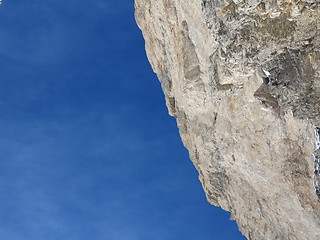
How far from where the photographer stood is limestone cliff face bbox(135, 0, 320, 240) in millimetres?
11812

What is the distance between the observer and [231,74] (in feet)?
49.5

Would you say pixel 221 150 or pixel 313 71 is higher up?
pixel 221 150

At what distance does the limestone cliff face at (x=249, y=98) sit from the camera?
11.8m

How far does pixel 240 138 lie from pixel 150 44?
29.2 ft

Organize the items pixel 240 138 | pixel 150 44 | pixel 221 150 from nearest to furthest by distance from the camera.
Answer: pixel 240 138, pixel 221 150, pixel 150 44

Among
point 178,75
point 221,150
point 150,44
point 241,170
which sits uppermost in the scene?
point 150,44

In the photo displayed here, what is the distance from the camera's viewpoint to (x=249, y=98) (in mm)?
16078

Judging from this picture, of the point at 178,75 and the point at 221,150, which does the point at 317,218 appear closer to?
the point at 221,150

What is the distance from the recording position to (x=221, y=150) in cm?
1998

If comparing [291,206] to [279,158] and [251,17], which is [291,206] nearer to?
[279,158]

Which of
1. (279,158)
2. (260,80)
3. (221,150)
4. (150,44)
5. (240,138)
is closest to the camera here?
(260,80)

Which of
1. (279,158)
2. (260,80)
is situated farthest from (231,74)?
(279,158)

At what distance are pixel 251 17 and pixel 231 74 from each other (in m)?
3.06

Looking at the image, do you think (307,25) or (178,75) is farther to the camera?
(178,75)
